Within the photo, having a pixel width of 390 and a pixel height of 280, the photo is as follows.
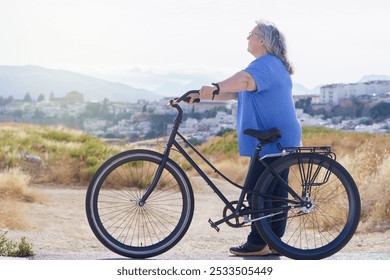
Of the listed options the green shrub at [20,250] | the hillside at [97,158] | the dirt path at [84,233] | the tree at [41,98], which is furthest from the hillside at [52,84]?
the green shrub at [20,250]

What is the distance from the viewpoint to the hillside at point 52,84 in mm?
41188

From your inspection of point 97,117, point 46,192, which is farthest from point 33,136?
point 97,117

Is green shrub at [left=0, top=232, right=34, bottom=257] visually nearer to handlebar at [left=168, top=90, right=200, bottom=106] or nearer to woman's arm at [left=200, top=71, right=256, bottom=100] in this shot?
handlebar at [left=168, top=90, right=200, bottom=106]

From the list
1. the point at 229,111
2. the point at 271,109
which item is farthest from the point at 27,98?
the point at 271,109

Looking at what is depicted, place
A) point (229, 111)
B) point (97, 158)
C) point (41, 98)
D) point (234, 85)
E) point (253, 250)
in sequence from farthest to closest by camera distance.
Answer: point (41, 98)
point (229, 111)
point (97, 158)
point (253, 250)
point (234, 85)

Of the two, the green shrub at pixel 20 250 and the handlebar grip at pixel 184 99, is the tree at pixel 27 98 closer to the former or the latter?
the green shrub at pixel 20 250

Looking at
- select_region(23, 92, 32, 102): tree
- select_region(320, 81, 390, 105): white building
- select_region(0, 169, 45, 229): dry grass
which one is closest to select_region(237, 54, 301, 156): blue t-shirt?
select_region(0, 169, 45, 229): dry grass

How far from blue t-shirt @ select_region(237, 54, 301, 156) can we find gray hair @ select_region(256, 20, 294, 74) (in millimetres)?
45

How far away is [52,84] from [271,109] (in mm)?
42806

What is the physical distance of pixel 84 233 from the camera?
428 inches

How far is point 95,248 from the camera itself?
9.30m

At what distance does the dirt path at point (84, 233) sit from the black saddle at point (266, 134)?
97cm

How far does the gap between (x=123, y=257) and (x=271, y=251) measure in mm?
1055

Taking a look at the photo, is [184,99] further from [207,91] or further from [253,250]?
[253,250]
